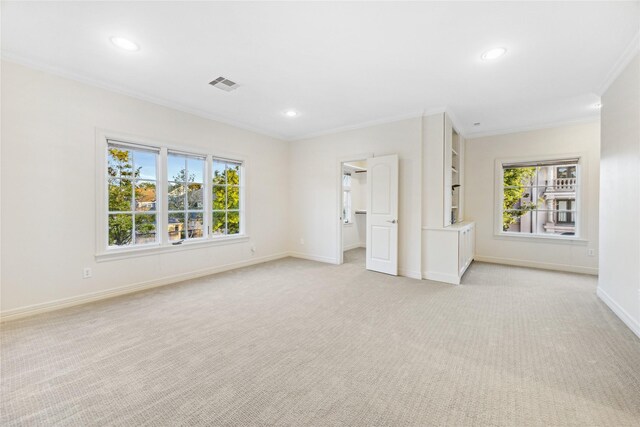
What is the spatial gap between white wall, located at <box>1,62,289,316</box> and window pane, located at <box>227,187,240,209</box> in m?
1.25

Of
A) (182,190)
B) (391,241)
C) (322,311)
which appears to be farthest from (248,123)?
A: (322,311)

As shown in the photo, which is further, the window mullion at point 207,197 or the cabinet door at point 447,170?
the window mullion at point 207,197

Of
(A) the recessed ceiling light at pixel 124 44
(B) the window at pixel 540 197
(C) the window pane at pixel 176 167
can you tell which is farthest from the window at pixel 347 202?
(A) the recessed ceiling light at pixel 124 44

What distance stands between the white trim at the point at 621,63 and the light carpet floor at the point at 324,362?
2.61 meters

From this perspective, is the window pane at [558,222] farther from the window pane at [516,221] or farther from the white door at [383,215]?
the white door at [383,215]

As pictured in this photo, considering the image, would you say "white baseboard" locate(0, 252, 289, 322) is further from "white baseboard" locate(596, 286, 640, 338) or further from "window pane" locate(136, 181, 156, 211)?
"white baseboard" locate(596, 286, 640, 338)

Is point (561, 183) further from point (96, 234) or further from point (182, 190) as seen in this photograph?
point (96, 234)

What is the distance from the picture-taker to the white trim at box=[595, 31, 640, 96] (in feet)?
8.08

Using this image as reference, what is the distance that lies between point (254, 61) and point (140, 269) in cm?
312

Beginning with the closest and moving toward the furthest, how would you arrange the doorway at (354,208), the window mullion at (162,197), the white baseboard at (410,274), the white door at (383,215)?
the window mullion at (162,197) < the white baseboard at (410,274) < the white door at (383,215) < the doorway at (354,208)

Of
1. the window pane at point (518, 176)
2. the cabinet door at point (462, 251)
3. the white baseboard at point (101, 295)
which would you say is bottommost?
the white baseboard at point (101, 295)

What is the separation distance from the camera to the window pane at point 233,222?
504 cm

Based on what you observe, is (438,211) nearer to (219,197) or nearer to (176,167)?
(219,197)

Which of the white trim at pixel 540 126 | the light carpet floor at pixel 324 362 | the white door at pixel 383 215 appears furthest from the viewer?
the white trim at pixel 540 126
